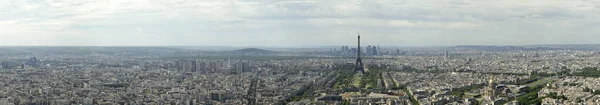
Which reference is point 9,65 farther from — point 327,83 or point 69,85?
point 327,83

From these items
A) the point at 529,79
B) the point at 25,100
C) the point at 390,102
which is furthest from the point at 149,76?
the point at 529,79

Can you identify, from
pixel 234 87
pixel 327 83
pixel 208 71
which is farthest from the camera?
pixel 208 71

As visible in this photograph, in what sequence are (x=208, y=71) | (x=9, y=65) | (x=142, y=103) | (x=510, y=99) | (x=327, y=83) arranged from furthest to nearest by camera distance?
(x=9, y=65) < (x=208, y=71) < (x=327, y=83) < (x=510, y=99) < (x=142, y=103)

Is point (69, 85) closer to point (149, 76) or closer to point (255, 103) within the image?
point (149, 76)

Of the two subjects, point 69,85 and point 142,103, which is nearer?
point 142,103

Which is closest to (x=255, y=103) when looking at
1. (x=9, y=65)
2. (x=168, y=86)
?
(x=168, y=86)

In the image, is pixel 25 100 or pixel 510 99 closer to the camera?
pixel 25 100

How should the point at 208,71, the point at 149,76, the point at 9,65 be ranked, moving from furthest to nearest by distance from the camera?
1. the point at 9,65
2. the point at 208,71
3. the point at 149,76

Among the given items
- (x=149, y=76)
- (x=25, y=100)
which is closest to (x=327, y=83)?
(x=149, y=76)

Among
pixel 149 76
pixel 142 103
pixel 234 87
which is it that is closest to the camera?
pixel 142 103
